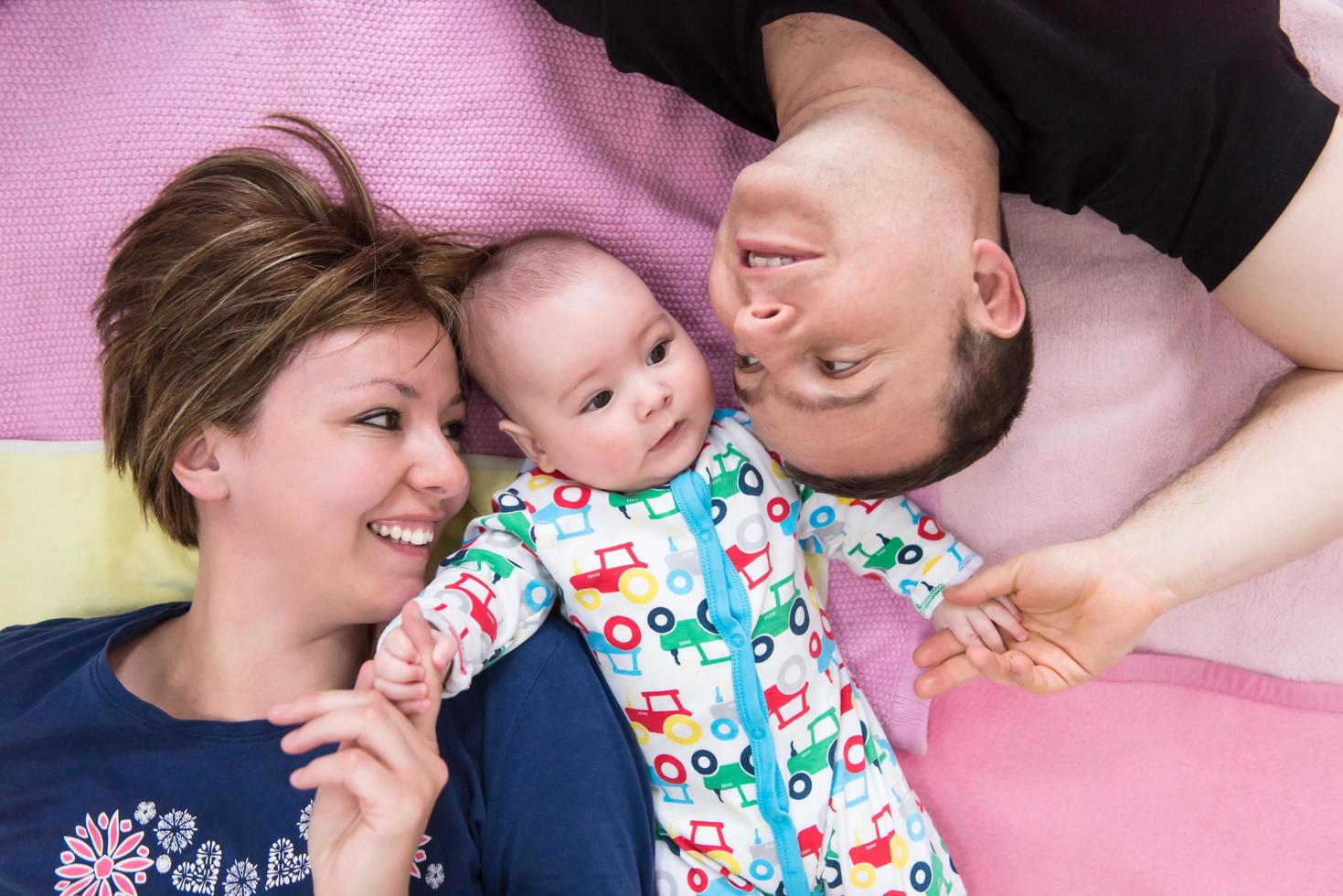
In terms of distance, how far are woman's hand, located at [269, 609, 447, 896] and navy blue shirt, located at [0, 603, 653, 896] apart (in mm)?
248

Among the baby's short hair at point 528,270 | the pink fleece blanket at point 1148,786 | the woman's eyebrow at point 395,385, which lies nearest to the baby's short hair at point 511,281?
the baby's short hair at point 528,270

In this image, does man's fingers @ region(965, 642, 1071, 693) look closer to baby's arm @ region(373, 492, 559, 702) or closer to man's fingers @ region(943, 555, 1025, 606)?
man's fingers @ region(943, 555, 1025, 606)

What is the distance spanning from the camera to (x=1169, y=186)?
1.41 m

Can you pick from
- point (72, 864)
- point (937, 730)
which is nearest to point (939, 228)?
point (937, 730)

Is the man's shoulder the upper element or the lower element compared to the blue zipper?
lower

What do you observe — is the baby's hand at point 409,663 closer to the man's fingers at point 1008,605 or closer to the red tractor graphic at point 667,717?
the red tractor graphic at point 667,717

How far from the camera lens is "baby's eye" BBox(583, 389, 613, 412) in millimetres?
1543

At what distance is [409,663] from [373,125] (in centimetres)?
93

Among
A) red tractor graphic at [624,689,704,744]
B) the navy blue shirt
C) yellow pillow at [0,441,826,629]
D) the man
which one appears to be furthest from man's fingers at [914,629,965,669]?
the navy blue shirt

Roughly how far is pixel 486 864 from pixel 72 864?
61 centimetres

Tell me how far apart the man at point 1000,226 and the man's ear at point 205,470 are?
31.5 inches

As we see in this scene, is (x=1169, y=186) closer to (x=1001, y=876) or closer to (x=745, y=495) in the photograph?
(x=745, y=495)

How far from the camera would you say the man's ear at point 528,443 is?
64.0 inches

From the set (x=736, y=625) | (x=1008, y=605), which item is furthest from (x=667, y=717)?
(x=1008, y=605)
